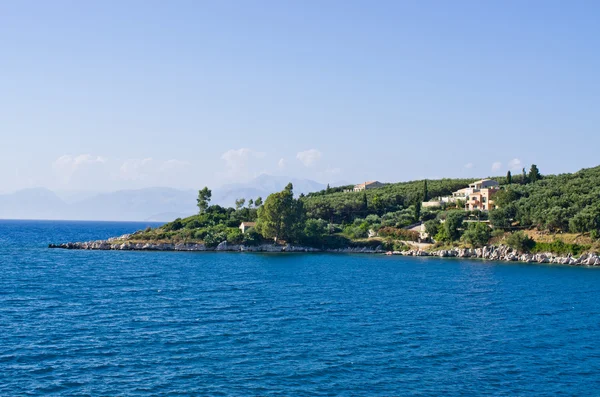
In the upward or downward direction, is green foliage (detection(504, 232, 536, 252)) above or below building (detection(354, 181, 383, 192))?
below

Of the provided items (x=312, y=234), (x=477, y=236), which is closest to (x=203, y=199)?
(x=312, y=234)

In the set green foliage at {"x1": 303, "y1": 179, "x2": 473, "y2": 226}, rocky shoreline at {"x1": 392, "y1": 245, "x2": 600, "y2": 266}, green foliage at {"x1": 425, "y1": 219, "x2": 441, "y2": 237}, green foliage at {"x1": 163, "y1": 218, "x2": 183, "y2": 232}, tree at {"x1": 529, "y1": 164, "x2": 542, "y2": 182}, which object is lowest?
rocky shoreline at {"x1": 392, "y1": 245, "x2": 600, "y2": 266}

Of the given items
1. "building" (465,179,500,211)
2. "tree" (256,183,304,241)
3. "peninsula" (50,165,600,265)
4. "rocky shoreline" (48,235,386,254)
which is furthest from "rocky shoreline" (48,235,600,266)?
"building" (465,179,500,211)

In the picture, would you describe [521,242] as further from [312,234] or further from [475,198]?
[312,234]

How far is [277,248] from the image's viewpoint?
101812 millimetres

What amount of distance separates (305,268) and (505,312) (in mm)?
32800

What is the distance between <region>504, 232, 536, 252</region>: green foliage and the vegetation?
5.4 inches

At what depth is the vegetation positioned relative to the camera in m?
87.2

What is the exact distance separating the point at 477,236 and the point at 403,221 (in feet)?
74.8

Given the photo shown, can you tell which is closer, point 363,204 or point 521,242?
point 521,242

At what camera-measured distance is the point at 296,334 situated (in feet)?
115

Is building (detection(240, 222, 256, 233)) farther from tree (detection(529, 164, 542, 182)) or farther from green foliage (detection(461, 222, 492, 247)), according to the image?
tree (detection(529, 164, 542, 182))

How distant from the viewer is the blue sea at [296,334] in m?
26.4

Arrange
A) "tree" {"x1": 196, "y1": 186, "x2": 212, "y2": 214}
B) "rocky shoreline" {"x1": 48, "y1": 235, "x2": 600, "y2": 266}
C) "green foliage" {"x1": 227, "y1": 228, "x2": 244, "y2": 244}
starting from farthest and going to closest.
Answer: "tree" {"x1": 196, "y1": 186, "x2": 212, "y2": 214}
"green foliage" {"x1": 227, "y1": 228, "x2": 244, "y2": 244}
"rocky shoreline" {"x1": 48, "y1": 235, "x2": 600, "y2": 266}
